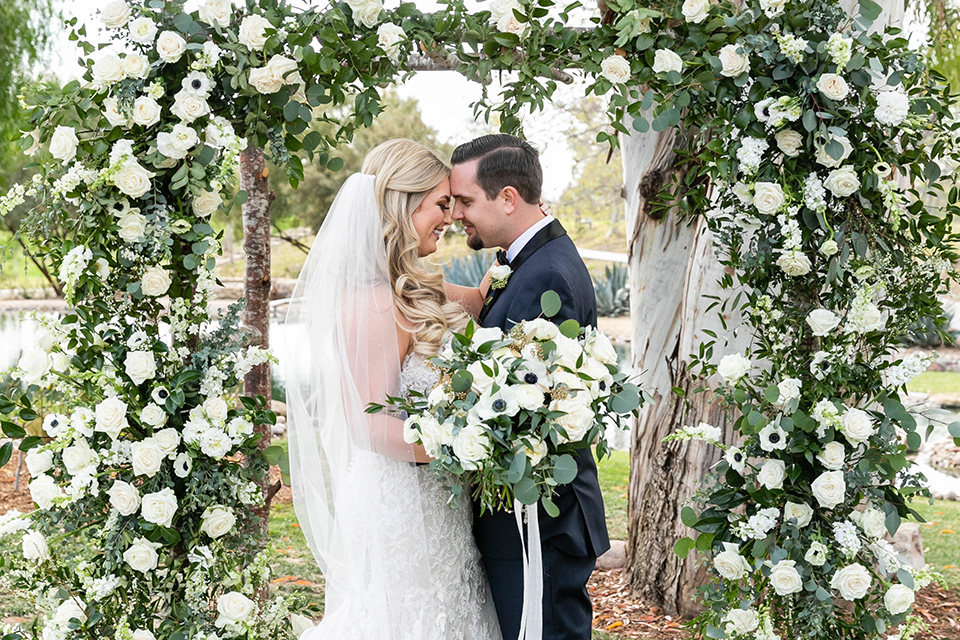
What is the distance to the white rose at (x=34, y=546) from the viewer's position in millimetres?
2412

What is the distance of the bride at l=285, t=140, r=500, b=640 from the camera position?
259 cm

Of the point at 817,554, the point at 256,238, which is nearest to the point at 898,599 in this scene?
the point at 817,554

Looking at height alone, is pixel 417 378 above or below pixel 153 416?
above

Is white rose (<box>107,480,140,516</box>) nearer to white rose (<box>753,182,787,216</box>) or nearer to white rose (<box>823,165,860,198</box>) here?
white rose (<box>753,182,787,216</box>)

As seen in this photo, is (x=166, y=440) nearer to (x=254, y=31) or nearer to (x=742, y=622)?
(x=254, y=31)

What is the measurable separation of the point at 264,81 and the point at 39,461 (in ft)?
4.27

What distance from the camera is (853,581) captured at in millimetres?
2447

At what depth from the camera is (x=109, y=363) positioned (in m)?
2.47

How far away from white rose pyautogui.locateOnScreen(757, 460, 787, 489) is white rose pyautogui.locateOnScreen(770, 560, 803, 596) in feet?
0.76

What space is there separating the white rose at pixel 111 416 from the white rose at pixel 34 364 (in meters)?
0.21

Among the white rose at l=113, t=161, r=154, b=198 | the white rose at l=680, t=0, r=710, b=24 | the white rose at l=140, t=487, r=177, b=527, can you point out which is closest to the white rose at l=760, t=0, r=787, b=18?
the white rose at l=680, t=0, r=710, b=24

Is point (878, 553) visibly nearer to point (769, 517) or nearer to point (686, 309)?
point (769, 517)

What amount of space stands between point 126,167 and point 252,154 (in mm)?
1788

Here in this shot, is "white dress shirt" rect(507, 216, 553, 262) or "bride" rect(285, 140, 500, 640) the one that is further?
"white dress shirt" rect(507, 216, 553, 262)
